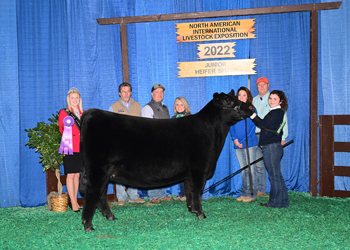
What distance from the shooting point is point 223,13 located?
18.0 feet

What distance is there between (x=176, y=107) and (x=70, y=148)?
193 cm

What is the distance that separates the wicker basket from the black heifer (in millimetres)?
1136

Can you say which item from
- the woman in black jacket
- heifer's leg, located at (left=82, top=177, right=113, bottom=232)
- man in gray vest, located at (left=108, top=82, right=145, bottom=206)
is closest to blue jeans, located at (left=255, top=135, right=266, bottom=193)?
the woman in black jacket

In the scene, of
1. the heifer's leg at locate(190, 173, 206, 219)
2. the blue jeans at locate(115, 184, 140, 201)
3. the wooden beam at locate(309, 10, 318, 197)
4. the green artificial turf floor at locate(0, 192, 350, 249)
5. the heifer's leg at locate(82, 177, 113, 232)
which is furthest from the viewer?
the wooden beam at locate(309, 10, 318, 197)

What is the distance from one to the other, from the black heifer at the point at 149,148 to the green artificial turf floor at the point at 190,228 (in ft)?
1.08

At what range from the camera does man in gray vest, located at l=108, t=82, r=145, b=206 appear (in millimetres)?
5223

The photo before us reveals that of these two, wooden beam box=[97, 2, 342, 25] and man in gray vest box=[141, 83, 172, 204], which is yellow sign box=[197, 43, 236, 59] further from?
man in gray vest box=[141, 83, 172, 204]

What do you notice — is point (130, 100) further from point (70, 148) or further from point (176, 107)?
point (70, 148)

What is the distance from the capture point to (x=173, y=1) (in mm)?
5707

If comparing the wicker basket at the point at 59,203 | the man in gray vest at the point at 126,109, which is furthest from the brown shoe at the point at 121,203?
the wicker basket at the point at 59,203

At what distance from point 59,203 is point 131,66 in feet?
9.35

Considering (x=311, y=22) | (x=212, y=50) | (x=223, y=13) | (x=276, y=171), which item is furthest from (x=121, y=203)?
(x=311, y=22)

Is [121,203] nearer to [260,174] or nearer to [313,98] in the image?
[260,174]

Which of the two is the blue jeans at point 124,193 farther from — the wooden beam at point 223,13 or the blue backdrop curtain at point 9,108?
the wooden beam at point 223,13
